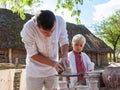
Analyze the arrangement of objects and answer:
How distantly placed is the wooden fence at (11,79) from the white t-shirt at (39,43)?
2822 millimetres

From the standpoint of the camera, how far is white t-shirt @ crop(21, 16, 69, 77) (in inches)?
165

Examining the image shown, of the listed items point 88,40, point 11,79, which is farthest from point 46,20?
point 88,40

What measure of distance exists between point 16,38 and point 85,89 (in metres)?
20.8

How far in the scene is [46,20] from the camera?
3686 millimetres

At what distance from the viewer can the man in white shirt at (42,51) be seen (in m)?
4.04

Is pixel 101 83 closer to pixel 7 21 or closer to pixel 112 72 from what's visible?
pixel 112 72

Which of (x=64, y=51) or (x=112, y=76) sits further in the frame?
(x=64, y=51)

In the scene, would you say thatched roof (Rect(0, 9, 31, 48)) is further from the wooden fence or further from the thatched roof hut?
the wooden fence

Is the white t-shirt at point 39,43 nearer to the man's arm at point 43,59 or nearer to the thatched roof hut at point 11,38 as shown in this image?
the man's arm at point 43,59

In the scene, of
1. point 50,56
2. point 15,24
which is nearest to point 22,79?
point 50,56

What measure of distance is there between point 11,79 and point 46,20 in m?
4.39

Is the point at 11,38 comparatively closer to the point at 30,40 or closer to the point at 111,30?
the point at 30,40

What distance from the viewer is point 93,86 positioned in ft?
13.9

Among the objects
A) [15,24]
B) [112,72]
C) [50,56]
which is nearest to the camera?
[112,72]
